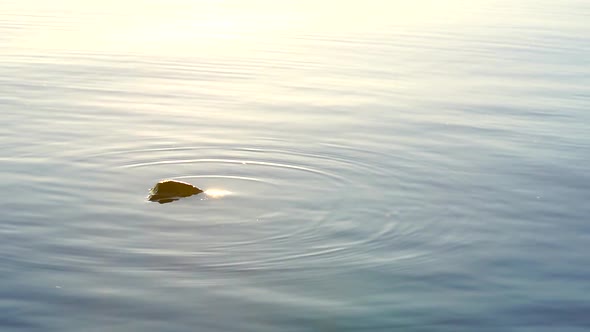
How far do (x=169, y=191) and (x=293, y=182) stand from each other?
4.46 feet

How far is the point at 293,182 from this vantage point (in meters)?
10.7

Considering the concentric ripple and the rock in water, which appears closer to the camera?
the concentric ripple

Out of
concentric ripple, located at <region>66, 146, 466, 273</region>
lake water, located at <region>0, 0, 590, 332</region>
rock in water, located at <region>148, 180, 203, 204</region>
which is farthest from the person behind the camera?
rock in water, located at <region>148, 180, 203, 204</region>

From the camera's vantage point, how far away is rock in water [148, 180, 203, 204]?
1004cm

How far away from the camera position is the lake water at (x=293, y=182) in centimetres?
780

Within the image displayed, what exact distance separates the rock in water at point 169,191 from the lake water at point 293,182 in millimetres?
123

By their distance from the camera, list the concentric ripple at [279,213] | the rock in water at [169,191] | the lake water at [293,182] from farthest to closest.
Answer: the rock in water at [169,191] → the concentric ripple at [279,213] → the lake water at [293,182]

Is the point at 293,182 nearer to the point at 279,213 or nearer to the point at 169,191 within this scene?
the point at 279,213

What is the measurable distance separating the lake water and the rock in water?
12 cm

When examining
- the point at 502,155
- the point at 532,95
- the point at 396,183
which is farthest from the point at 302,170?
the point at 532,95

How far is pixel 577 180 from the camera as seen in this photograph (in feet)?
36.7

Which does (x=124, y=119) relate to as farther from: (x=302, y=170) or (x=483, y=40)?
(x=483, y=40)

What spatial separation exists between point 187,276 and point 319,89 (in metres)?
7.72

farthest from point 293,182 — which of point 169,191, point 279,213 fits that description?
point 169,191
